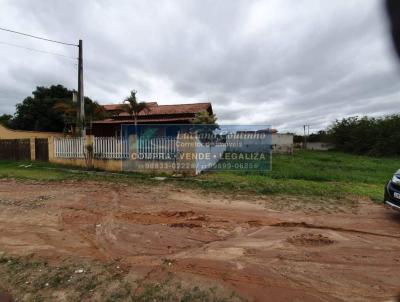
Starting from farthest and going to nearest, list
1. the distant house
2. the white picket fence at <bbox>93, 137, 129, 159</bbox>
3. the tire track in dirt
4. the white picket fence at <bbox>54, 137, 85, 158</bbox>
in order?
1. the distant house
2. the white picket fence at <bbox>54, 137, 85, 158</bbox>
3. the white picket fence at <bbox>93, 137, 129, 159</bbox>
4. the tire track in dirt

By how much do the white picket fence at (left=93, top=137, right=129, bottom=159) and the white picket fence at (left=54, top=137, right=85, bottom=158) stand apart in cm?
94

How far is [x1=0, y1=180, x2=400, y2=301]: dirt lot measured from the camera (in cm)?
306

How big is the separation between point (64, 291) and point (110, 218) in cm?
260

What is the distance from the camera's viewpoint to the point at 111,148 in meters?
12.9

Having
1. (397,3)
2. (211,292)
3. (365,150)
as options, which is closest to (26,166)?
(211,292)

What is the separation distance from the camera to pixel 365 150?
31.5m

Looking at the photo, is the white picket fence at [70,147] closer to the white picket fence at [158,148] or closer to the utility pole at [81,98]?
the utility pole at [81,98]

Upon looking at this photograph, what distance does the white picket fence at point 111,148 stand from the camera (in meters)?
12.7

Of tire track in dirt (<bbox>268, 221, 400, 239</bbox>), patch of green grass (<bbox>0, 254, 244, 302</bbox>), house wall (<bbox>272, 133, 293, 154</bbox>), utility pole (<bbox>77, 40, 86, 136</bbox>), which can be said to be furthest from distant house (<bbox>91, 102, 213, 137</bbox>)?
patch of green grass (<bbox>0, 254, 244, 302</bbox>)

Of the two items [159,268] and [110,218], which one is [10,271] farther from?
[110,218]

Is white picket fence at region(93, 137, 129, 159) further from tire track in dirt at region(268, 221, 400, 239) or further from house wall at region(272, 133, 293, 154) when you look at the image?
house wall at region(272, 133, 293, 154)

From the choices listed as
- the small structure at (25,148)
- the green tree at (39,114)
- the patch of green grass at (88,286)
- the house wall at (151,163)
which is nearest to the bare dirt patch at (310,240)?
the patch of green grass at (88,286)

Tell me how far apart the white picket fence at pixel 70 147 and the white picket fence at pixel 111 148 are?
A: 0.94 m

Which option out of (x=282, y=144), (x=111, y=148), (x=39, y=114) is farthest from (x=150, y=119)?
(x=282, y=144)
